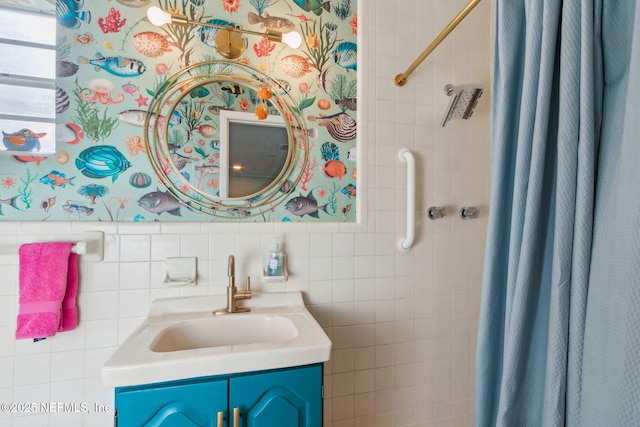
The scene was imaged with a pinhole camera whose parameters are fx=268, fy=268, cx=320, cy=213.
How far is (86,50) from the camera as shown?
3.25ft

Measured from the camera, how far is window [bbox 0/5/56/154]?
0.93 m

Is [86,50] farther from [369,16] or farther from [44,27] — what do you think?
[369,16]

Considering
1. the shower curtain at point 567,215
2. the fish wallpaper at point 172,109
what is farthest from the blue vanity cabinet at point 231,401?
the fish wallpaper at point 172,109

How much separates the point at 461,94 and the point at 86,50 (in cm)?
148

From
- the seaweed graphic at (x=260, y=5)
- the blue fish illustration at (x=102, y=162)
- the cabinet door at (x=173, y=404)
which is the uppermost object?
the seaweed graphic at (x=260, y=5)

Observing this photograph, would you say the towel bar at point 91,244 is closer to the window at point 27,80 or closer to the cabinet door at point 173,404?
the window at point 27,80

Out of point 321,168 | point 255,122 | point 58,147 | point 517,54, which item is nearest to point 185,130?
point 255,122

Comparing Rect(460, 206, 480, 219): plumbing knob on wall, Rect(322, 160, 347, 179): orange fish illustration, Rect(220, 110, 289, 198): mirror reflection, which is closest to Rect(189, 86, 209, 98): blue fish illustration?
Rect(220, 110, 289, 198): mirror reflection

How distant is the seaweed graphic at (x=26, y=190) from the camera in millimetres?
932

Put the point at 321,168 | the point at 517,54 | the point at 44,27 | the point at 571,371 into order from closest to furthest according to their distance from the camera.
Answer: the point at 571,371 < the point at 517,54 < the point at 44,27 < the point at 321,168

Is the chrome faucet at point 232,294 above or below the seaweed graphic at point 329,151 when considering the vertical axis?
below

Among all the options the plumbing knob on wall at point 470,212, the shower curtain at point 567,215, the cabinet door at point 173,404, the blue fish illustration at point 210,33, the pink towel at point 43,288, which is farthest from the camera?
the plumbing knob on wall at point 470,212

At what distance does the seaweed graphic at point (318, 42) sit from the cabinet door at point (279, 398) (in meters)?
1.20

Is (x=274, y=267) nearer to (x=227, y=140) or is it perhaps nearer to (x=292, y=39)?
(x=227, y=140)
